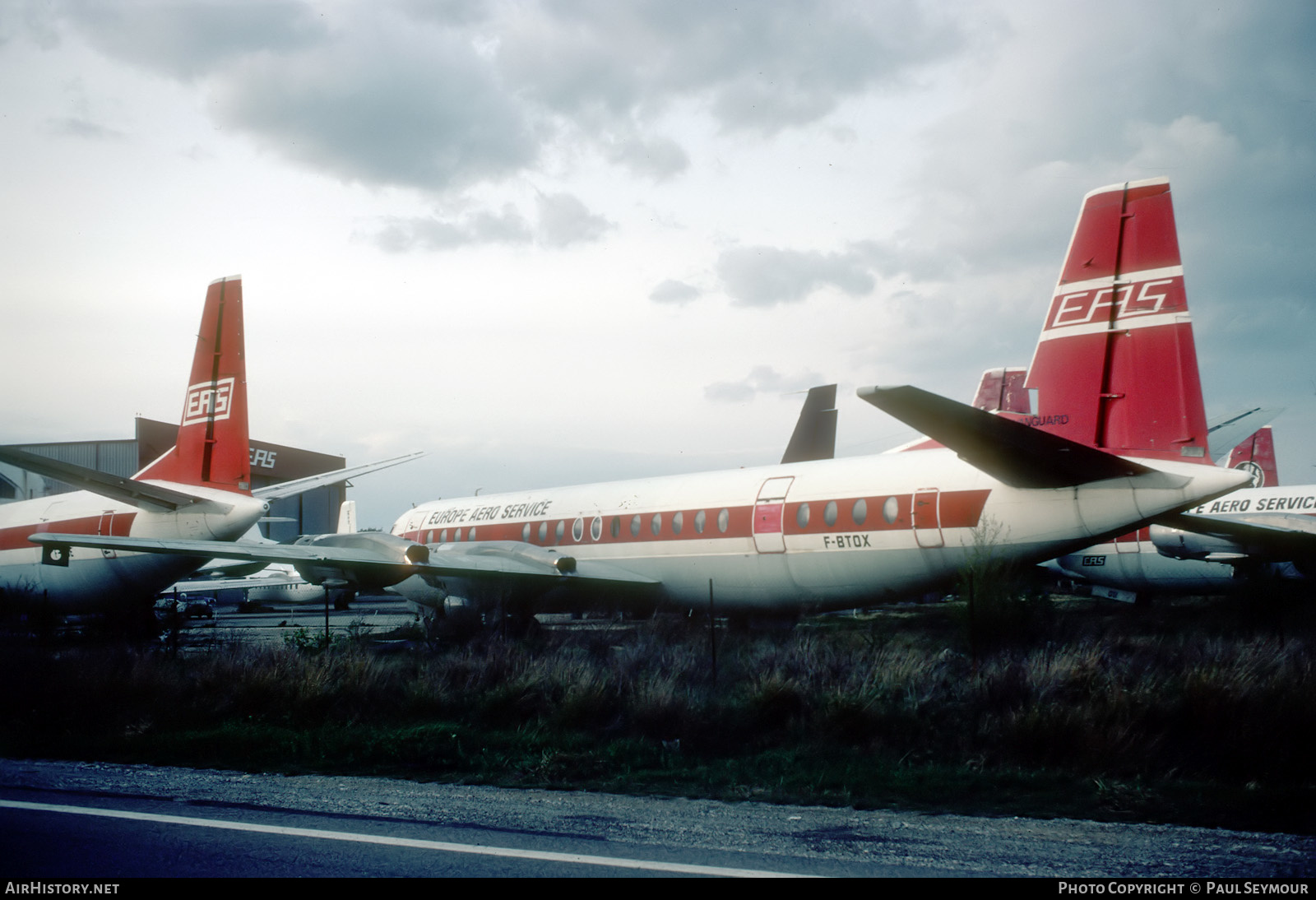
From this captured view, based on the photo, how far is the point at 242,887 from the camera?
4.67 meters

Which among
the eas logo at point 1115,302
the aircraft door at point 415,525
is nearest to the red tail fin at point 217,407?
the aircraft door at point 415,525

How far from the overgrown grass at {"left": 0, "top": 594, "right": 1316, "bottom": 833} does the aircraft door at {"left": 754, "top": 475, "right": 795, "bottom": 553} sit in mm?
2887

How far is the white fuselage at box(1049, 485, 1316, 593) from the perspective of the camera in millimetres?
20766

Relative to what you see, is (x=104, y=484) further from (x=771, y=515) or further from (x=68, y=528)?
(x=771, y=515)

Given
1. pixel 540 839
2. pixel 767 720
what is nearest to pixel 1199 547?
pixel 767 720

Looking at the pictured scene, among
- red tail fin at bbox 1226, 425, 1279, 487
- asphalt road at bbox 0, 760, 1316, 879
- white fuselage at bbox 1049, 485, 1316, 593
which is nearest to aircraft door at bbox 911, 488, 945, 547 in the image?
asphalt road at bbox 0, 760, 1316, 879

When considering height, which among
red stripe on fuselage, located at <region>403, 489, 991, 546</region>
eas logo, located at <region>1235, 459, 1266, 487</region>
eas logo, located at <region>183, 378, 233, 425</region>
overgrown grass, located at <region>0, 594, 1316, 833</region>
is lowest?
overgrown grass, located at <region>0, 594, 1316, 833</region>

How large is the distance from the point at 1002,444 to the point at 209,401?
14684mm

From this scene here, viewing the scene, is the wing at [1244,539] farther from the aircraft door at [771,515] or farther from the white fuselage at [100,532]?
the white fuselage at [100,532]

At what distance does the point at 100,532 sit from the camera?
19.3 m

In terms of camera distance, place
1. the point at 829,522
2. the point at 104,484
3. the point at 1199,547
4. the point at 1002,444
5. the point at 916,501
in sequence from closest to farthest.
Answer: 1. the point at 1002,444
2. the point at 916,501
3. the point at 104,484
4. the point at 829,522
5. the point at 1199,547

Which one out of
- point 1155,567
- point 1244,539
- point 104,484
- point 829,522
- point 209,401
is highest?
point 209,401

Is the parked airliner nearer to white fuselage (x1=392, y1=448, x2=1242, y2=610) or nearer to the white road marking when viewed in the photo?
white fuselage (x1=392, y1=448, x2=1242, y2=610)

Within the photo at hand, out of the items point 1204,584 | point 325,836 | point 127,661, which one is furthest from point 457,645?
point 1204,584
